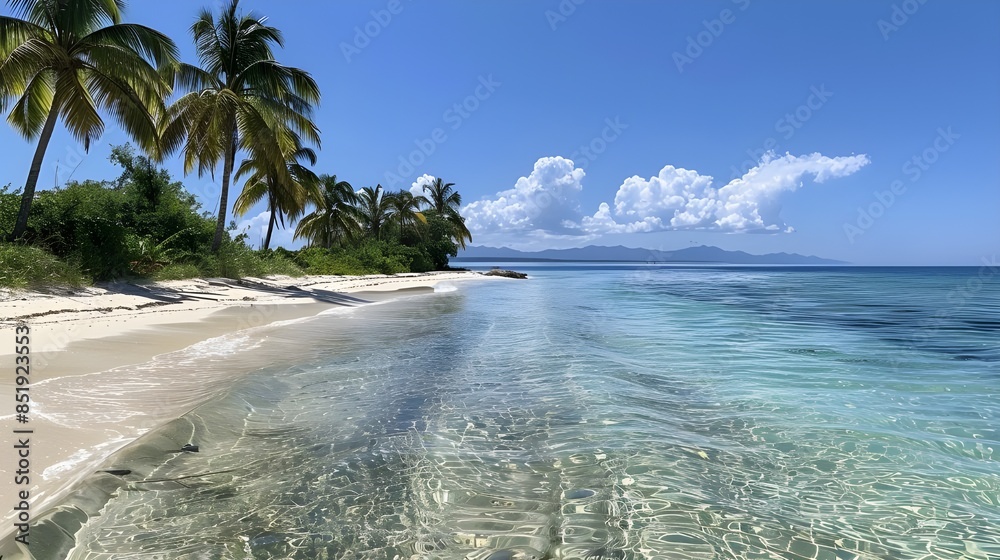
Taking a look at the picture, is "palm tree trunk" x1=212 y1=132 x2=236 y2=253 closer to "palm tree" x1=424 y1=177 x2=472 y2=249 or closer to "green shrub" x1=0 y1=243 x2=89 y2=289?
"green shrub" x1=0 y1=243 x2=89 y2=289

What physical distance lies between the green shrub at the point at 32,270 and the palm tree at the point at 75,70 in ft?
6.68

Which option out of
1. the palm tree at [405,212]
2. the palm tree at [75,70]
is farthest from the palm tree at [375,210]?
the palm tree at [75,70]

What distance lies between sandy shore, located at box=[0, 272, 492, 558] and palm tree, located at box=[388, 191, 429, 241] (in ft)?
128

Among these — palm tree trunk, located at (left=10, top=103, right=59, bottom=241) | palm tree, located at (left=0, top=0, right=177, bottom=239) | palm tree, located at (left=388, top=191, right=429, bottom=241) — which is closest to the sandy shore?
palm tree trunk, located at (left=10, top=103, right=59, bottom=241)

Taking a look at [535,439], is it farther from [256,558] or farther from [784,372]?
[784,372]

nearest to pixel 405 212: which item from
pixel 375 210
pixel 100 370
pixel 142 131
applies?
pixel 375 210

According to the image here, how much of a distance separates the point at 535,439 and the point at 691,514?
1.69 m

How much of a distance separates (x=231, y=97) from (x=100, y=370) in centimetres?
1665

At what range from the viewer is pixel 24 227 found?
13617 mm

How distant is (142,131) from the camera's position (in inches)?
625

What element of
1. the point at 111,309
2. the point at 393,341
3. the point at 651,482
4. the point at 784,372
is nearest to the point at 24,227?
the point at 111,309

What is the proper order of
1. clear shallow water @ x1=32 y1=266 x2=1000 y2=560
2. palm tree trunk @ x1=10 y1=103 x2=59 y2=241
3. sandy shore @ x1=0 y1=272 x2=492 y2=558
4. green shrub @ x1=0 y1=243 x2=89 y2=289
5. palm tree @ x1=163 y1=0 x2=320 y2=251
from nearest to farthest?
clear shallow water @ x1=32 y1=266 x2=1000 y2=560 → sandy shore @ x1=0 y1=272 x2=492 y2=558 → green shrub @ x1=0 y1=243 x2=89 y2=289 → palm tree trunk @ x1=10 y1=103 x2=59 y2=241 → palm tree @ x1=163 y1=0 x2=320 y2=251

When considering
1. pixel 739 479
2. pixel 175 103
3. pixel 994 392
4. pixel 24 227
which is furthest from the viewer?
pixel 175 103

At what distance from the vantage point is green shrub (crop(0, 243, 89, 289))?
441 inches
